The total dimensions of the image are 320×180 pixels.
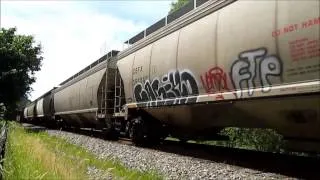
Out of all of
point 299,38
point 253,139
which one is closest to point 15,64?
point 253,139

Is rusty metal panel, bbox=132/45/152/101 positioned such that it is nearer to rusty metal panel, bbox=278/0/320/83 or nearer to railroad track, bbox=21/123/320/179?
railroad track, bbox=21/123/320/179

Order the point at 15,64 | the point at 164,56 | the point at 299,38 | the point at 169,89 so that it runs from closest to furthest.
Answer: the point at 299,38 < the point at 169,89 < the point at 164,56 < the point at 15,64

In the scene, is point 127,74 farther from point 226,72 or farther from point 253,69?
point 253,69

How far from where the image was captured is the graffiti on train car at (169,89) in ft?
32.8

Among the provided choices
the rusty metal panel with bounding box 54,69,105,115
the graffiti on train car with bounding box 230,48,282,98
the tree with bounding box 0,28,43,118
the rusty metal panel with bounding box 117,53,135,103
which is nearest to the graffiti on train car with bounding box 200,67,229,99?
the graffiti on train car with bounding box 230,48,282,98

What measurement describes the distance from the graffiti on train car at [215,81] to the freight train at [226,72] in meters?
0.02

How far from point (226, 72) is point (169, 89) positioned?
2843 millimetres

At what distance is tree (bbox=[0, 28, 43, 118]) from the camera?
30953mm

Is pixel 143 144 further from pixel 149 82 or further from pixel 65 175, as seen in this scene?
pixel 65 175

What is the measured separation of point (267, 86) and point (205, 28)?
2434 mm

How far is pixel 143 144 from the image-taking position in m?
13.6

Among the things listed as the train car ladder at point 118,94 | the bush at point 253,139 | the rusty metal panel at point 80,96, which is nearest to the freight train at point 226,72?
the train car ladder at point 118,94

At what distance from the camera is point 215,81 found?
8844 mm

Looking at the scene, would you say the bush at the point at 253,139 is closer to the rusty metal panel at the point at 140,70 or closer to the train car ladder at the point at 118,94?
the rusty metal panel at the point at 140,70
